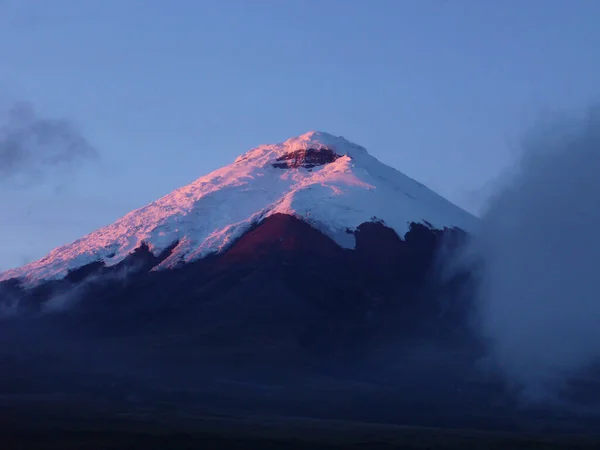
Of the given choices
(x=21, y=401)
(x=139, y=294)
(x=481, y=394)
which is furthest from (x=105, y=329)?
(x=481, y=394)

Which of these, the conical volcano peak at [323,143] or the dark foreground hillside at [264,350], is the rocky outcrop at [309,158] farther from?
the dark foreground hillside at [264,350]

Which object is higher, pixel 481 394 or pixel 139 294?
pixel 139 294

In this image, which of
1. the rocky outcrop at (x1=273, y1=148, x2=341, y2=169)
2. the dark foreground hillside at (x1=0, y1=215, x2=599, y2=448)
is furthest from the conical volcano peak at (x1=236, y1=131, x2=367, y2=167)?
the dark foreground hillside at (x1=0, y1=215, x2=599, y2=448)

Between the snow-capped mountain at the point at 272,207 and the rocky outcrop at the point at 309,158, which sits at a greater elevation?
the rocky outcrop at the point at 309,158

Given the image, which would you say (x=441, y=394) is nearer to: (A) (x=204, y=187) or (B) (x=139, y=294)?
(B) (x=139, y=294)

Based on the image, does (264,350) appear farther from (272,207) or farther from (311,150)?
(311,150)

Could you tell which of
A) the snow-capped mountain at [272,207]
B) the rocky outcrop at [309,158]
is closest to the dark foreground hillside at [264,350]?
the snow-capped mountain at [272,207]

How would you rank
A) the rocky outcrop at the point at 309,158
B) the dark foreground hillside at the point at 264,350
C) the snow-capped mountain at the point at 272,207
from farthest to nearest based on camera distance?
1. the rocky outcrop at the point at 309,158
2. the snow-capped mountain at the point at 272,207
3. the dark foreground hillside at the point at 264,350

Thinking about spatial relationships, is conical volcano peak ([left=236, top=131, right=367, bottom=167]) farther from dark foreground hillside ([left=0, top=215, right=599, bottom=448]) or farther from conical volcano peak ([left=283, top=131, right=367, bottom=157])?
dark foreground hillside ([left=0, top=215, right=599, bottom=448])
